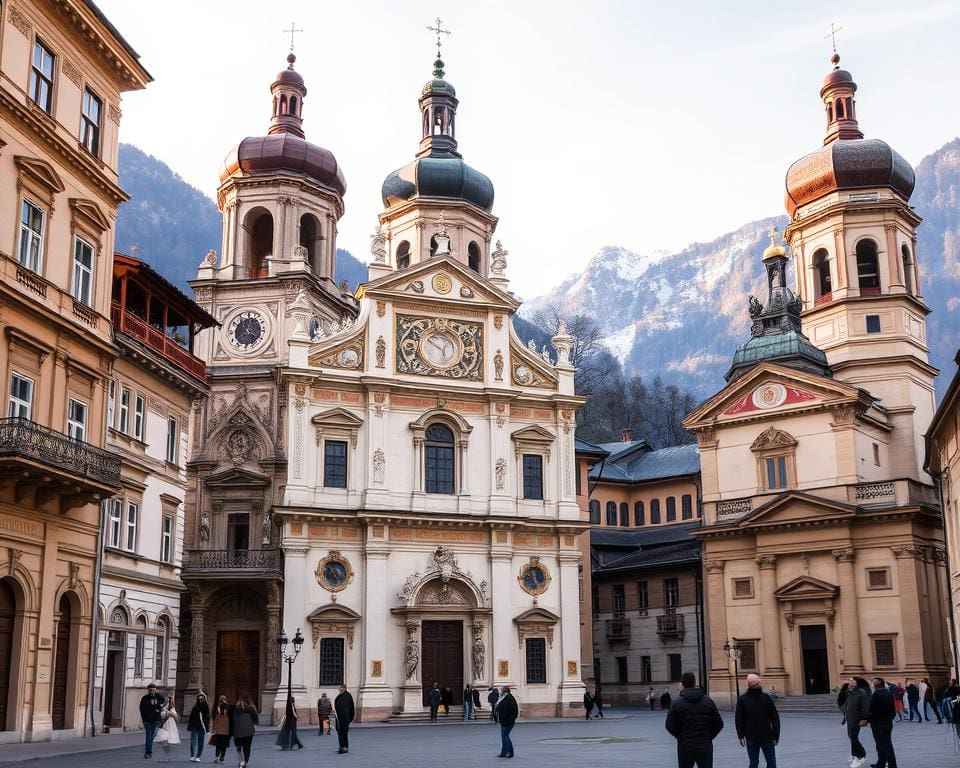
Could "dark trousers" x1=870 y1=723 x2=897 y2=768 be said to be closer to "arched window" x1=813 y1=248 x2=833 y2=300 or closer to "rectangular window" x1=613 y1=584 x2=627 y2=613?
"arched window" x1=813 y1=248 x2=833 y2=300

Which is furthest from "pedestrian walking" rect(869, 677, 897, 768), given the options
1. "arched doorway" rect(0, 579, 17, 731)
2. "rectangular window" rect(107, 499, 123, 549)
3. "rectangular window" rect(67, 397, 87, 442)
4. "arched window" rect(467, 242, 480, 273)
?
"arched window" rect(467, 242, 480, 273)

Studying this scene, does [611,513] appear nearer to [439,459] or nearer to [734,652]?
[734,652]

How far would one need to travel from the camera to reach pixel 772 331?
57.1 metres

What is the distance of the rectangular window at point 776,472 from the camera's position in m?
Answer: 51.3

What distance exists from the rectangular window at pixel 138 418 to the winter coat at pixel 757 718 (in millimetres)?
21999

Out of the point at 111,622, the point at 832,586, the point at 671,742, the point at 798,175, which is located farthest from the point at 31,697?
the point at 798,175

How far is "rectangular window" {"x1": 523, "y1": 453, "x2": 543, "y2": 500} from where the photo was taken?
156ft

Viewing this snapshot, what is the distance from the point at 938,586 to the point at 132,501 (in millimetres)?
33664

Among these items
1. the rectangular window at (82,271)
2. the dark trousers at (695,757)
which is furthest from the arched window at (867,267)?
the dark trousers at (695,757)

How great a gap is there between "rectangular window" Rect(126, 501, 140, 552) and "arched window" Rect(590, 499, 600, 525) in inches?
1464

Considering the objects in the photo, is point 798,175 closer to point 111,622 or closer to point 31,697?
point 111,622

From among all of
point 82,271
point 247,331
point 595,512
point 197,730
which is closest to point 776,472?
point 595,512

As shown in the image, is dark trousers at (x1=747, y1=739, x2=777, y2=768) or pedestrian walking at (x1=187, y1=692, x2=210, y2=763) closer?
dark trousers at (x1=747, y1=739, x2=777, y2=768)

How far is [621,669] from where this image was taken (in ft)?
197
